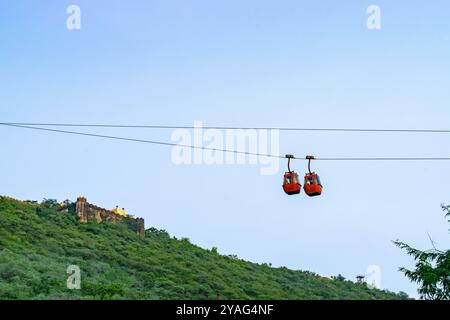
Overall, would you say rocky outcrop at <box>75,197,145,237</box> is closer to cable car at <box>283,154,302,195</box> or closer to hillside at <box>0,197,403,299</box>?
hillside at <box>0,197,403,299</box>

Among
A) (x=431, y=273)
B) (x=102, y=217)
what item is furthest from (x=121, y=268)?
(x=431, y=273)

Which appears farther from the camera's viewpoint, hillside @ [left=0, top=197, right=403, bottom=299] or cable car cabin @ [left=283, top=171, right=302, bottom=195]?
hillside @ [left=0, top=197, right=403, bottom=299]

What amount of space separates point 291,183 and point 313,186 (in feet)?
2.04

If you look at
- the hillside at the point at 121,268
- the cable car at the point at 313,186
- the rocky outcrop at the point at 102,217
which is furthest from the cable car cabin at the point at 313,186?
the rocky outcrop at the point at 102,217

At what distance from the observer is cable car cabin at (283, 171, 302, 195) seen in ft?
70.2

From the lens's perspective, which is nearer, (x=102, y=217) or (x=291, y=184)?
(x=291, y=184)

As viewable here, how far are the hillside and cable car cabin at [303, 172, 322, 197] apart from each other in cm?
4527

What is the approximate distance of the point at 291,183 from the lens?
21422 mm

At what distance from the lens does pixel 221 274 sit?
99375 millimetres

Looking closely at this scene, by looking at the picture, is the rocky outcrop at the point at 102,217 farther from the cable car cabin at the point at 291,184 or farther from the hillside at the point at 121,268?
the cable car cabin at the point at 291,184

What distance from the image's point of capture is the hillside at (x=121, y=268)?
70438mm

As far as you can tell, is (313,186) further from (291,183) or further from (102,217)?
(102,217)

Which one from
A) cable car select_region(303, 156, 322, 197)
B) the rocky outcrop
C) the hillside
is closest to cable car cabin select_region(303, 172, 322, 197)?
cable car select_region(303, 156, 322, 197)

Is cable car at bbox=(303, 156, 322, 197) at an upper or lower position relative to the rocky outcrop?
lower
